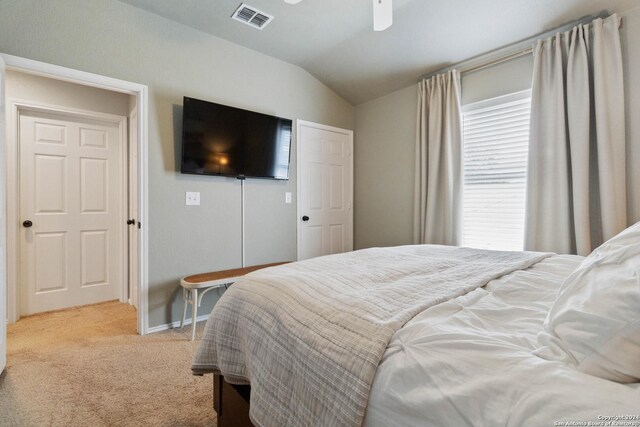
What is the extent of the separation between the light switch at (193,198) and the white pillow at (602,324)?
107 inches

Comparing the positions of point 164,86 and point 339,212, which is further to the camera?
point 339,212

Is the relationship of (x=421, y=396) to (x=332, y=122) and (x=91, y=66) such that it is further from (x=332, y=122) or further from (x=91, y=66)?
(x=332, y=122)

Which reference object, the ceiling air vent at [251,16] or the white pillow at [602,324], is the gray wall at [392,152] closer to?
the ceiling air vent at [251,16]

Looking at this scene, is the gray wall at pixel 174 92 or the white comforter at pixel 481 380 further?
the gray wall at pixel 174 92

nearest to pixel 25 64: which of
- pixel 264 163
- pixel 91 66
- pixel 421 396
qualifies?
pixel 91 66

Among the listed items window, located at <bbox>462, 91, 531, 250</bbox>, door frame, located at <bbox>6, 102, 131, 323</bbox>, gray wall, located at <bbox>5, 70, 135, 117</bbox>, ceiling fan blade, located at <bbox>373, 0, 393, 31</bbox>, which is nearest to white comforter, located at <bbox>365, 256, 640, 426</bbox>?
ceiling fan blade, located at <bbox>373, 0, 393, 31</bbox>

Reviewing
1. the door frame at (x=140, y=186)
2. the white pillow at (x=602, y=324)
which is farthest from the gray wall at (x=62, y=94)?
the white pillow at (x=602, y=324)

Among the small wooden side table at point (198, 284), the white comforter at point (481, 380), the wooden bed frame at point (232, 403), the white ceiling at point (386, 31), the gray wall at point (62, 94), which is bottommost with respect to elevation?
the wooden bed frame at point (232, 403)

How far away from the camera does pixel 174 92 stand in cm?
265

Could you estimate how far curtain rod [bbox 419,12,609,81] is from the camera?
7.52ft

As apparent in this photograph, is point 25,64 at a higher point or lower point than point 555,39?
lower

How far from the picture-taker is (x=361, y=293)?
0.99 metres

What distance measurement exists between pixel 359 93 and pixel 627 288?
11.7ft

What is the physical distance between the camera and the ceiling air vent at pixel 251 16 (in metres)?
2.48
